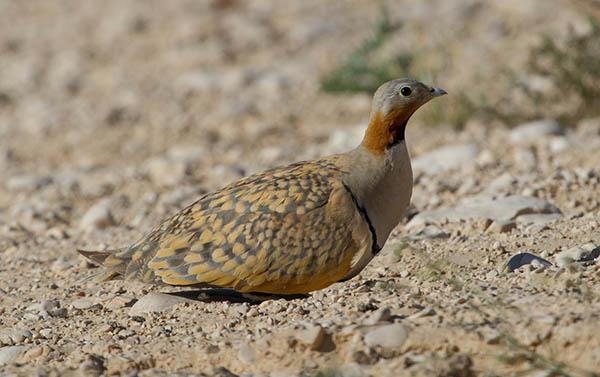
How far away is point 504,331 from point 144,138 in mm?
6553

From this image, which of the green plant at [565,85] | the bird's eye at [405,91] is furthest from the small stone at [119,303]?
the green plant at [565,85]

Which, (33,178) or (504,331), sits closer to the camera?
(504,331)

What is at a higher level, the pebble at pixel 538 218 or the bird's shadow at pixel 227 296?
the pebble at pixel 538 218

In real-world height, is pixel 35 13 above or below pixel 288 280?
above

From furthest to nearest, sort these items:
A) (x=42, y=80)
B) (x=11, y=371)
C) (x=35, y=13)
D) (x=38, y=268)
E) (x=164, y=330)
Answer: (x=35, y=13)
(x=42, y=80)
(x=38, y=268)
(x=164, y=330)
(x=11, y=371)

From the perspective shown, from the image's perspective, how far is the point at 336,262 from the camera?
496 centimetres

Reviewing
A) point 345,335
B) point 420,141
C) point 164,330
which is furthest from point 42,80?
point 345,335

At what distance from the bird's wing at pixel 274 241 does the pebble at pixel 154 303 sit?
125 millimetres

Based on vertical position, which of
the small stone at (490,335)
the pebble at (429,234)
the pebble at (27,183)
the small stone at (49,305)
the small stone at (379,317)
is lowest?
the small stone at (49,305)

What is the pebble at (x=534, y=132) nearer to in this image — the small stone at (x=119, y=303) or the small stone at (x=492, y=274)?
the small stone at (x=492, y=274)

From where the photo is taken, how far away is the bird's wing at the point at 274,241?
4957mm

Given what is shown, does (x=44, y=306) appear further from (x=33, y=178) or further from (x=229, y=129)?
(x=229, y=129)

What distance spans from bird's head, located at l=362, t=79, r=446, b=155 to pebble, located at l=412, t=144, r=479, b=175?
8.26 ft

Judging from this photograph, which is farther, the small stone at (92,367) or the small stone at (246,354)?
the small stone at (92,367)
